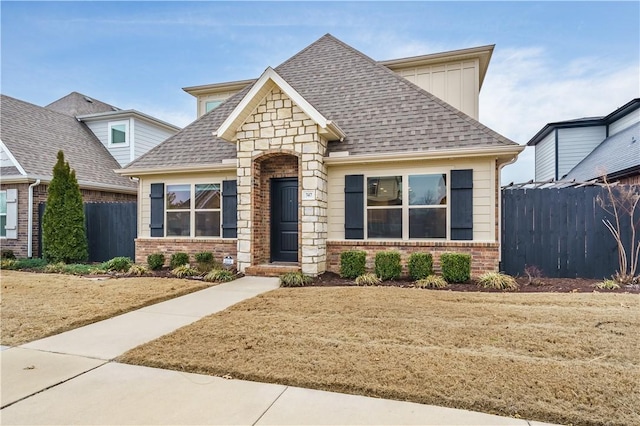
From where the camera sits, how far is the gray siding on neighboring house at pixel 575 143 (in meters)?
16.0

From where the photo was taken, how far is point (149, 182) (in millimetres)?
10141

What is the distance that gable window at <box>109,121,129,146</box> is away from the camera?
615 inches

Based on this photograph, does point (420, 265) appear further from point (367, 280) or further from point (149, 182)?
point (149, 182)

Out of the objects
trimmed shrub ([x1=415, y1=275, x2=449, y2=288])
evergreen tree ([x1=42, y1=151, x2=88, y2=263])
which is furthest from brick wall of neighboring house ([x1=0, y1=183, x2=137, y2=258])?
trimmed shrub ([x1=415, y1=275, x2=449, y2=288])

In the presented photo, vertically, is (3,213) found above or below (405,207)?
below

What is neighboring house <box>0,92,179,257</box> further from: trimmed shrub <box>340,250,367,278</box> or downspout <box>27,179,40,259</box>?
trimmed shrub <box>340,250,367,278</box>

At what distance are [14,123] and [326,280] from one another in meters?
13.6

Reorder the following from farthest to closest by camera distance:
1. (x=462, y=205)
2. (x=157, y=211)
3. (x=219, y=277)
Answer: (x=157, y=211) → (x=219, y=277) → (x=462, y=205)

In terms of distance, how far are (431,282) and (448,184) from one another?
2.26 metres

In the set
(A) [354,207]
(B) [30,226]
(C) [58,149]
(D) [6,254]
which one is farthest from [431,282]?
(C) [58,149]

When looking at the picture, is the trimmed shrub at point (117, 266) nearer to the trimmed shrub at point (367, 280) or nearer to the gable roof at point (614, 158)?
the trimmed shrub at point (367, 280)

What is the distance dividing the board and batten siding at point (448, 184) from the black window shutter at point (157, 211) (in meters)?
4.85

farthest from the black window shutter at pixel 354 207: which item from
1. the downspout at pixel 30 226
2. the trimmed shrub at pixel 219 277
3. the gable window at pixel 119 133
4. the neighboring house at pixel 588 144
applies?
the gable window at pixel 119 133

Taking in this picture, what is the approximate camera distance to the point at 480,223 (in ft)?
25.3
